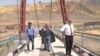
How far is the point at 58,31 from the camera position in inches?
1813

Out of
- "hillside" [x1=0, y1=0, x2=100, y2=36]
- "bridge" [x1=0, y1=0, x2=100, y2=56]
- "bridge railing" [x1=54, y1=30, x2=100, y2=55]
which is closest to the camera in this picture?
"bridge railing" [x1=54, y1=30, x2=100, y2=55]

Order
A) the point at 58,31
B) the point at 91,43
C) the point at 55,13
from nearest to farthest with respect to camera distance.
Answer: the point at 91,43 → the point at 58,31 → the point at 55,13

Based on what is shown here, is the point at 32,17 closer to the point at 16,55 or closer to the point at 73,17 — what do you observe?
the point at 73,17

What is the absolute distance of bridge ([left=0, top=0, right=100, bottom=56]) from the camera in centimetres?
1960

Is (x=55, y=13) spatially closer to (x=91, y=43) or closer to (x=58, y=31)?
(x=58, y=31)

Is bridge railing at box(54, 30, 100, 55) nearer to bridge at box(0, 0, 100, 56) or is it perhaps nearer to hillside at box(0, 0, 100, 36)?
bridge at box(0, 0, 100, 56)

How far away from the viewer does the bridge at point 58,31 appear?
1960 centimetres

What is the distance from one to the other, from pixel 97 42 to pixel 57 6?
505 ft

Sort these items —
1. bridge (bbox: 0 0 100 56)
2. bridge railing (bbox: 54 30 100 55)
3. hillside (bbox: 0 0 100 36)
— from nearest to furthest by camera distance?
bridge railing (bbox: 54 30 100 55) → bridge (bbox: 0 0 100 56) → hillside (bbox: 0 0 100 36)

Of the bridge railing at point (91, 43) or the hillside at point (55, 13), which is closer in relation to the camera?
the bridge railing at point (91, 43)

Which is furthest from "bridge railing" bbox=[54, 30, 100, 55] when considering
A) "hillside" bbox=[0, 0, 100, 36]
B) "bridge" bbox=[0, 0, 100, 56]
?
"hillside" bbox=[0, 0, 100, 36]

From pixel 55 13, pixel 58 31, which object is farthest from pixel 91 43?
pixel 55 13

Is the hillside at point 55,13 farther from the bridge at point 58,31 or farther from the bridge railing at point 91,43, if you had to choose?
the bridge railing at point 91,43

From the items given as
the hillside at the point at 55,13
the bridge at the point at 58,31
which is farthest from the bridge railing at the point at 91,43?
the hillside at the point at 55,13
